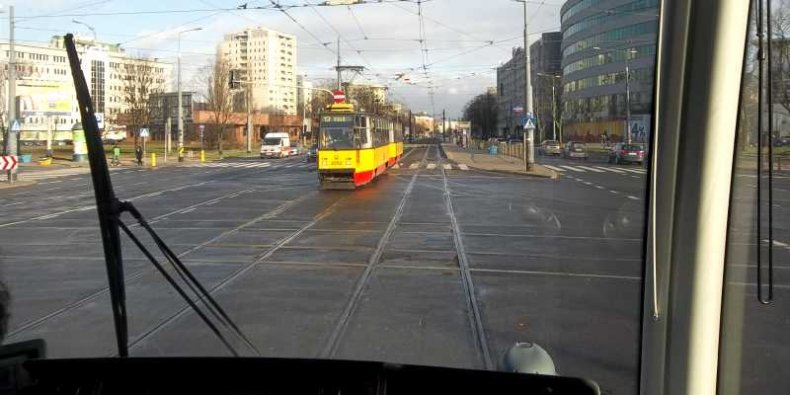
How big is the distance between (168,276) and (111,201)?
772 millimetres

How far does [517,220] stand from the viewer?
15297 mm

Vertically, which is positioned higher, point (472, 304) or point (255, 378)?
point (255, 378)

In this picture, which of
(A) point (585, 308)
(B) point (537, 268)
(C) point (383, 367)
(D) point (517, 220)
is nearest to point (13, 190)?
(D) point (517, 220)

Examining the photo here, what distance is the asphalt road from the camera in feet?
13.2

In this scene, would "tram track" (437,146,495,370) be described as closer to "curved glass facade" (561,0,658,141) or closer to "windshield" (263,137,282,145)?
"curved glass facade" (561,0,658,141)

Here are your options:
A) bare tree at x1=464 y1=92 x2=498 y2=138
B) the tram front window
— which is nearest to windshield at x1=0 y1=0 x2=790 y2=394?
the tram front window

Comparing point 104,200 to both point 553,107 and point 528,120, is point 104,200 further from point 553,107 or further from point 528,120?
point 528,120

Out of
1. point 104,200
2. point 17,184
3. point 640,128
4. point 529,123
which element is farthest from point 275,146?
point 640,128

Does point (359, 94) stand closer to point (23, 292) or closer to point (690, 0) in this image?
point (23, 292)

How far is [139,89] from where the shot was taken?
231 inches

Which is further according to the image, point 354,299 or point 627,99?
point 354,299

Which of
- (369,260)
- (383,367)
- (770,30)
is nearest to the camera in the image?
(770,30)

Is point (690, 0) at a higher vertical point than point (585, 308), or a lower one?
higher

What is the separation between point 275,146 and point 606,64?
6001 cm
